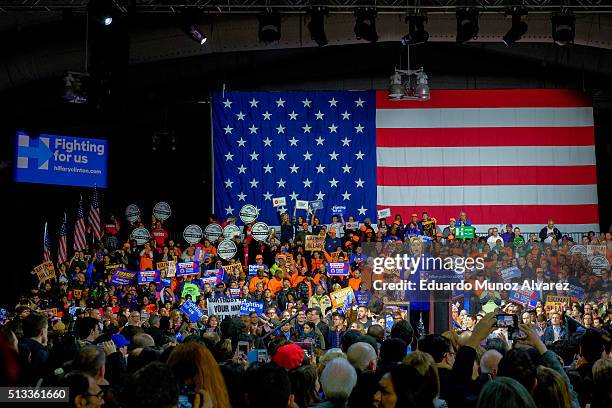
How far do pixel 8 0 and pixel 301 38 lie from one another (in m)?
8.44

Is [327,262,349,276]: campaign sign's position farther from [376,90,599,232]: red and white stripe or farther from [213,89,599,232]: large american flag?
[376,90,599,232]: red and white stripe

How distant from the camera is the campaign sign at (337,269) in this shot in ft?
62.0

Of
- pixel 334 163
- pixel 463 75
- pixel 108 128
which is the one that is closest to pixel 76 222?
pixel 108 128

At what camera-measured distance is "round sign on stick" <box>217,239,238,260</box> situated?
20.8 metres

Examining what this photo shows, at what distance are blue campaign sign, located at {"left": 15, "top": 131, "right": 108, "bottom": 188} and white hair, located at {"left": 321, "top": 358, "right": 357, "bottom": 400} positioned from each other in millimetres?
19093

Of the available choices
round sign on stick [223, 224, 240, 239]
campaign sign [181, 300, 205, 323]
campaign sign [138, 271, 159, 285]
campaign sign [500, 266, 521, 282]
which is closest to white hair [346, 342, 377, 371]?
campaign sign [181, 300, 205, 323]

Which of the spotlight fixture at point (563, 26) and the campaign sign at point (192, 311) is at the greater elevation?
the spotlight fixture at point (563, 26)

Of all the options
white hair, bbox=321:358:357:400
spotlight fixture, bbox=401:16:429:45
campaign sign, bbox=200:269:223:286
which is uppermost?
spotlight fixture, bbox=401:16:429:45

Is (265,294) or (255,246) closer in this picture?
(265,294)

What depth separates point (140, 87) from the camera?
25.8 meters

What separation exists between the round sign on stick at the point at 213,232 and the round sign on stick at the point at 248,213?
113 cm

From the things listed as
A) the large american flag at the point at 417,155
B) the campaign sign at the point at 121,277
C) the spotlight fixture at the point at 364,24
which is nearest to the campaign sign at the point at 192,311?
the campaign sign at the point at 121,277

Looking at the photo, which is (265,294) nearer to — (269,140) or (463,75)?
(269,140)

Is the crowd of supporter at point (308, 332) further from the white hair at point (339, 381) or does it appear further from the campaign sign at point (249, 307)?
the campaign sign at point (249, 307)
